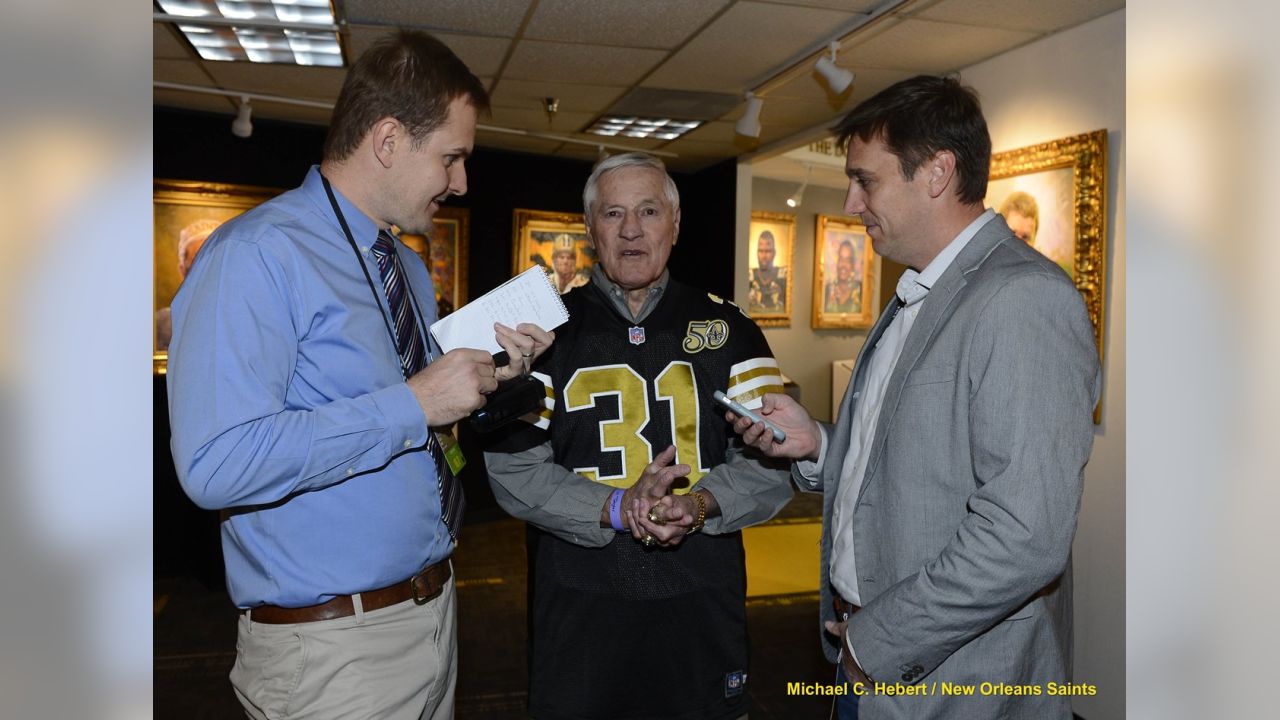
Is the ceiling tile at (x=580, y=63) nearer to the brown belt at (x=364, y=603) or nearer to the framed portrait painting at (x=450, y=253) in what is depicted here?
the framed portrait painting at (x=450, y=253)

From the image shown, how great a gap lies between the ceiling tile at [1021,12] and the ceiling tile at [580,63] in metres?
1.53

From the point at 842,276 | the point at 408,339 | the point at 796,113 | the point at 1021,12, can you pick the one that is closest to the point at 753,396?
the point at 408,339

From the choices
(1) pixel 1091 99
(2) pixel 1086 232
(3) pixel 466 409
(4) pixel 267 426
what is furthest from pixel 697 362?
(1) pixel 1091 99

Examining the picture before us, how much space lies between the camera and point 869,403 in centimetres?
169

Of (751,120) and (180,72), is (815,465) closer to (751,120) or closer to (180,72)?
(751,120)

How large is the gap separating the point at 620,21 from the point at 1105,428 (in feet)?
9.80

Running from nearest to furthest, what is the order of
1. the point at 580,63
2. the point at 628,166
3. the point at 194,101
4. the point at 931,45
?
the point at 628,166 → the point at 931,45 → the point at 580,63 → the point at 194,101

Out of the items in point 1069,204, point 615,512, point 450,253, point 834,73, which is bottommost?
point 615,512

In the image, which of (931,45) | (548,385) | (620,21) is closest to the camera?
(548,385)

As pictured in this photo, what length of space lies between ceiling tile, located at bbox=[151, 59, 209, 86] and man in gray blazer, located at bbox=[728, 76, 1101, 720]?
4.57 metres

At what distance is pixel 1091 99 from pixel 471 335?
341 centimetres

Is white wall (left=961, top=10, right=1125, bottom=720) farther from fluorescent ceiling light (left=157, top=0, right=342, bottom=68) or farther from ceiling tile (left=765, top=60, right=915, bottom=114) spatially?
fluorescent ceiling light (left=157, top=0, right=342, bottom=68)

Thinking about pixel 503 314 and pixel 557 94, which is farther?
pixel 557 94
